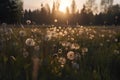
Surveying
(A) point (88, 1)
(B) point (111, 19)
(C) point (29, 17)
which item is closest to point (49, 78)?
(B) point (111, 19)

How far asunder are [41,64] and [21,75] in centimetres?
35

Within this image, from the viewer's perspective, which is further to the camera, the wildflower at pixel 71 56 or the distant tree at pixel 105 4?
the distant tree at pixel 105 4

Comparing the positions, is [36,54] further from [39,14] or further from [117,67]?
[39,14]

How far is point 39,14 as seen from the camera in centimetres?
6981

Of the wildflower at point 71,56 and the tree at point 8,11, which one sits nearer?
the wildflower at point 71,56

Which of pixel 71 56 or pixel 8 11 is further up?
pixel 71 56

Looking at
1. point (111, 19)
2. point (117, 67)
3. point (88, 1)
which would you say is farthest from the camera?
point (88, 1)

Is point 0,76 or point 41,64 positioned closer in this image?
point 0,76

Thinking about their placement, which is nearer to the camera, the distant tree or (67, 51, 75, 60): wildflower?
(67, 51, 75, 60): wildflower

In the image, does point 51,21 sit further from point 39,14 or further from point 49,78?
point 49,78

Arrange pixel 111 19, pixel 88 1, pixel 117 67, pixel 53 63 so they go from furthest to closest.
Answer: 1. pixel 88 1
2. pixel 111 19
3. pixel 117 67
4. pixel 53 63

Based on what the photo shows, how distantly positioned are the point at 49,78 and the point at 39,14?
66568 millimetres

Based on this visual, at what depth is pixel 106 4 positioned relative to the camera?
287ft

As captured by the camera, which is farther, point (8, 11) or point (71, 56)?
point (8, 11)
